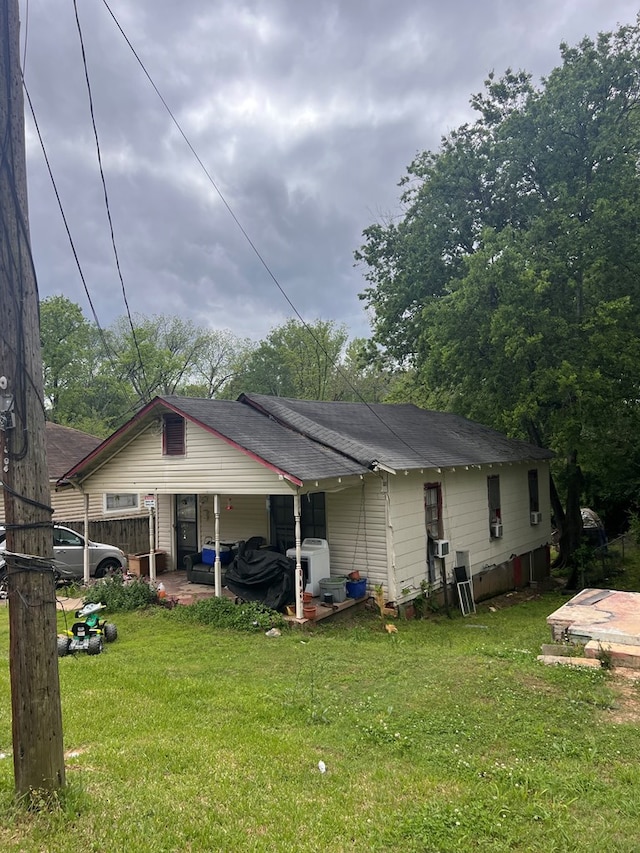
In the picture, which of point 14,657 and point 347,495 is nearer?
point 14,657

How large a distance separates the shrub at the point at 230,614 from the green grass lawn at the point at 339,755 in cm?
161

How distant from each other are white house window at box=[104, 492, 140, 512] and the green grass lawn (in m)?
12.7

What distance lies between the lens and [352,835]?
3230mm

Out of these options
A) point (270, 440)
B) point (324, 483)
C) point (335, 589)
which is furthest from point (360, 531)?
point (270, 440)

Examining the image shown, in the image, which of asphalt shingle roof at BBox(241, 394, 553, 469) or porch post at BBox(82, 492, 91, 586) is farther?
porch post at BBox(82, 492, 91, 586)

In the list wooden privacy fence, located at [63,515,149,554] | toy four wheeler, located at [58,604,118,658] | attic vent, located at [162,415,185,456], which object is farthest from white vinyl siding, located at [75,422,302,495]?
wooden privacy fence, located at [63,515,149,554]

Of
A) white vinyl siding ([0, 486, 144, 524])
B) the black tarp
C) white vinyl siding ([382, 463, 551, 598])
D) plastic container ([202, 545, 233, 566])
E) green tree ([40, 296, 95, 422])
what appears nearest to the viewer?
the black tarp

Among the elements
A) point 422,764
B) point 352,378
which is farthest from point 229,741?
point 352,378

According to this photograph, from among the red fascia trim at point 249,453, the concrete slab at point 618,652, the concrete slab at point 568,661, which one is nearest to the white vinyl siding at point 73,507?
the red fascia trim at point 249,453

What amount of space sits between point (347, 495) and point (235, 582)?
2.79 m

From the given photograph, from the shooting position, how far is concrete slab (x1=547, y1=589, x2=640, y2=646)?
6891 mm

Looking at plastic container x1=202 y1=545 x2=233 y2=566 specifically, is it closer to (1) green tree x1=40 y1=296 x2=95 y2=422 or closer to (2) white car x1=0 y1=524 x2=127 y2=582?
(2) white car x1=0 y1=524 x2=127 y2=582

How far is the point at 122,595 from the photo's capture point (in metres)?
10.9

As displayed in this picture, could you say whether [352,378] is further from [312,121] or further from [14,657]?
[14,657]
